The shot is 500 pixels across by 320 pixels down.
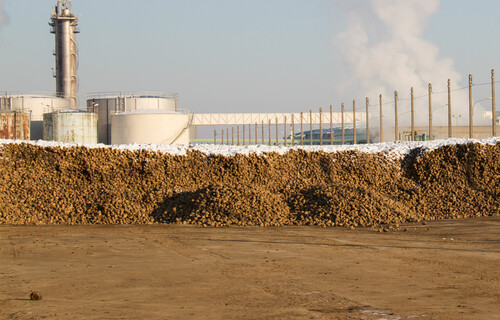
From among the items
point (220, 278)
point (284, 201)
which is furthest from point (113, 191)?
point (220, 278)

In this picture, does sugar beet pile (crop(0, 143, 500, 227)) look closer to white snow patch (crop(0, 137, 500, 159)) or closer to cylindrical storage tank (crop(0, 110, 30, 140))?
white snow patch (crop(0, 137, 500, 159))

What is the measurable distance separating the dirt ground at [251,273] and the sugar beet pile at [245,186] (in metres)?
1.72

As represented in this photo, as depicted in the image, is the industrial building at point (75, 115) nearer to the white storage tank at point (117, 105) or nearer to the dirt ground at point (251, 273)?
the white storage tank at point (117, 105)

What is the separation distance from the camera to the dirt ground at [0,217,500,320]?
8.87 m

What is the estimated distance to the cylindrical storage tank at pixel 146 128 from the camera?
215 ft

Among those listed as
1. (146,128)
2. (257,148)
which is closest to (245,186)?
(257,148)

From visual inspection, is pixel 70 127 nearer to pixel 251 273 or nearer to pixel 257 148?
pixel 257 148

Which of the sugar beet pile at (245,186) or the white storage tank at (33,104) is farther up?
the white storage tank at (33,104)

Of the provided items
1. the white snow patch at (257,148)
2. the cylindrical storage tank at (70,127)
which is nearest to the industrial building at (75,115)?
the cylindrical storage tank at (70,127)

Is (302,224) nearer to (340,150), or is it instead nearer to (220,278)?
(340,150)

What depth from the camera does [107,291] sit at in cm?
1007

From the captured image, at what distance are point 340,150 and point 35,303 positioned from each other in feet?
55.7

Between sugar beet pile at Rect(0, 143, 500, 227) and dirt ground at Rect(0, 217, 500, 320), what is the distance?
5.63 ft

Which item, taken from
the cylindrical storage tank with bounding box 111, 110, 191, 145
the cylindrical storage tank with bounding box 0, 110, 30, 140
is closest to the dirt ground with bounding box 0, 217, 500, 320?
the cylindrical storage tank with bounding box 0, 110, 30, 140
